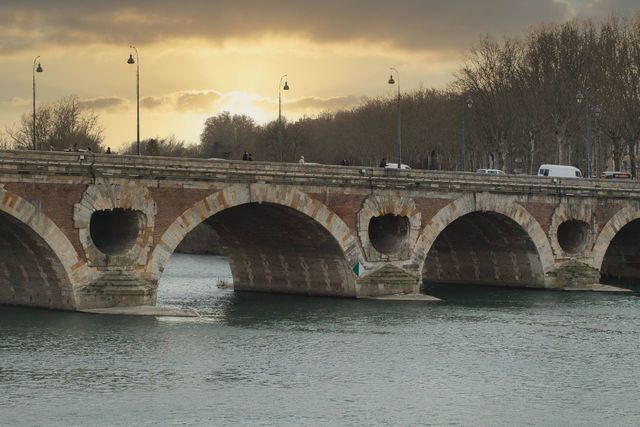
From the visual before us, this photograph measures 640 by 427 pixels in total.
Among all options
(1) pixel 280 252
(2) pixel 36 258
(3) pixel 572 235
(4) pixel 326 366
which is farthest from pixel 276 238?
(4) pixel 326 366

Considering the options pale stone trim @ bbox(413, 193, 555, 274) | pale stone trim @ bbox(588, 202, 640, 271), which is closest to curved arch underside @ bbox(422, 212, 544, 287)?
pale stone trim @ bbox(413, 193, 555, 274)

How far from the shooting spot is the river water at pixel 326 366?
122 feet

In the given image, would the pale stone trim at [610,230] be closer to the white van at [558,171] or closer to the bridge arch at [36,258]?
the white van at [558,171]

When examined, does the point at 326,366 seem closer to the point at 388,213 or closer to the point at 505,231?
the point at 388,213

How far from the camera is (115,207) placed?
5347 centimetres

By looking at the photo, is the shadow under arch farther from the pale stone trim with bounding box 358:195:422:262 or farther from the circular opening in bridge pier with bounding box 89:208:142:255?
the circular opening in bridge pier with bounding box 89:208:142:255

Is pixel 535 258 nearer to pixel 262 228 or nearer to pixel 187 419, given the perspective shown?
pixel 262 228

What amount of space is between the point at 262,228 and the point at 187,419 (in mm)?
28630

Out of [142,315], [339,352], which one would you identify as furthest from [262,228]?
[339,352]

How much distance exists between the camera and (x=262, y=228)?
211 feet

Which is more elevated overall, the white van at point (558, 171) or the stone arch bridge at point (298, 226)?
the white van at point (558, 171)

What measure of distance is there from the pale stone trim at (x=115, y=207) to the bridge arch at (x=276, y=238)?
2.44 ft

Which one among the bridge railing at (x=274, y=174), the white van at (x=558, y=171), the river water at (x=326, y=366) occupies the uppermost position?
the white van at (x=558, y=171)

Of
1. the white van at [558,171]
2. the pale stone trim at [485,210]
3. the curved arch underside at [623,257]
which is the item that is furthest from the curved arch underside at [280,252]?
the curved arch underside at [623,257]
